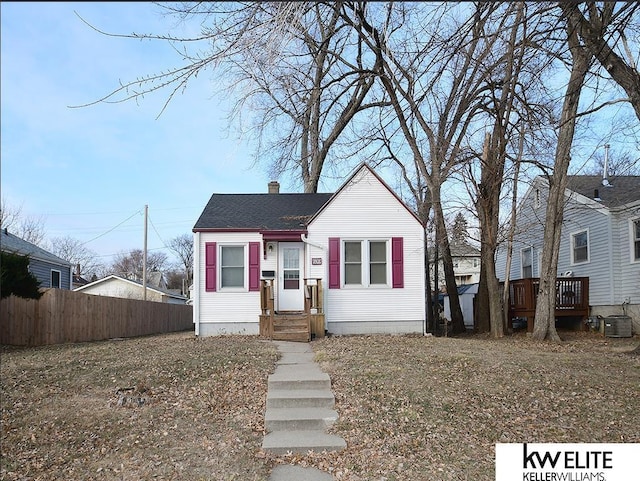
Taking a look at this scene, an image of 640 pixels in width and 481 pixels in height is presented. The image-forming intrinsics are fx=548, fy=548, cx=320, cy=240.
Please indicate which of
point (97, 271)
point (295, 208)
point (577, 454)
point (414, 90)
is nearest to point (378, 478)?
point (577, 454)

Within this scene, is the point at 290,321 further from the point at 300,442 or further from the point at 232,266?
the point at 300,442

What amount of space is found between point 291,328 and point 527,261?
515 inches

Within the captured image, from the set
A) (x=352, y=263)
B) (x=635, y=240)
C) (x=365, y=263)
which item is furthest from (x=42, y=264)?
(x=635, y=240)

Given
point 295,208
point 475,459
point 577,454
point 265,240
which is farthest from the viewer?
point 295,208

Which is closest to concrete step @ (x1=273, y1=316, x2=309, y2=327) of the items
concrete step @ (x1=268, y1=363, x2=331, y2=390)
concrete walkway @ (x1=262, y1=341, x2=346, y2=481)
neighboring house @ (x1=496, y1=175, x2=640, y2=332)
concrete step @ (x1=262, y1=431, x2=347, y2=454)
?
concrete walkway @ (x1=262, y1=341, x2=346, y2=481)

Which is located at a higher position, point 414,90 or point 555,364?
point 414,90

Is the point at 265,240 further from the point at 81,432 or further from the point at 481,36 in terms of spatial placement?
the point at 481,36

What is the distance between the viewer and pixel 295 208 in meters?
16.2

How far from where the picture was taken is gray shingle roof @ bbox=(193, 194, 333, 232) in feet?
48.9

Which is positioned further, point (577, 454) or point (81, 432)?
point (81, 432)

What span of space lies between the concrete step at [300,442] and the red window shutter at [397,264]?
864 centimetres

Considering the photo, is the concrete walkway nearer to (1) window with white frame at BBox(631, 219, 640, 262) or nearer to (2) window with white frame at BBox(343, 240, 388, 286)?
(2) window with white frame at BBox(343, 240, 388, 286)

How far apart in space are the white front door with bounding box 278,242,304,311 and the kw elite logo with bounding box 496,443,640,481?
32.8 ft

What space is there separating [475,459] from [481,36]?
13.8 feet
